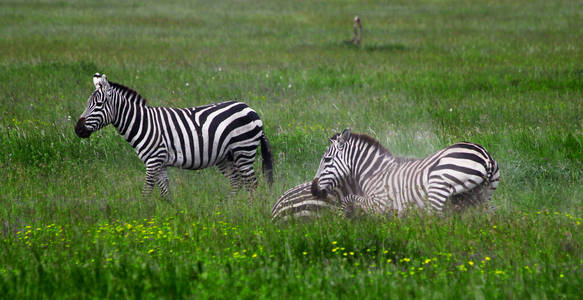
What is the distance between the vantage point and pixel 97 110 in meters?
7.88

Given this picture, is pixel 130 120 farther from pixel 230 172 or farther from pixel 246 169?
pixel 246 169

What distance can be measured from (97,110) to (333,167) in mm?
3373

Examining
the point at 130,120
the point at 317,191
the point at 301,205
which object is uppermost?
the point at 130,120

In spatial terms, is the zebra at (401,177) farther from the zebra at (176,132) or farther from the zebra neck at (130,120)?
the zebra neck at (130,120)

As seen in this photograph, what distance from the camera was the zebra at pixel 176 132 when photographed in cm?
796

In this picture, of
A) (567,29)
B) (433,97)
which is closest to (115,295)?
(433,97)

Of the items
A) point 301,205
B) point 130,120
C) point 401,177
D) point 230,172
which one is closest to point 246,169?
point 230,172

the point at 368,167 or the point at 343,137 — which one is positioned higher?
the point at 343,137

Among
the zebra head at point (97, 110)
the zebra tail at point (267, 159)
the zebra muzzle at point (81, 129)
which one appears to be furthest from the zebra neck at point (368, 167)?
the zebra muzzle at point (81, 129)

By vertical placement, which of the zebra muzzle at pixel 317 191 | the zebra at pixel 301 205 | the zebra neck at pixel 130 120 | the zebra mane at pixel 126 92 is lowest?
the zebra at pixel 301 205

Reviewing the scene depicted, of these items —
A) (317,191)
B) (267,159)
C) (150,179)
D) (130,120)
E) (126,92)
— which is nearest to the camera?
(317,191)

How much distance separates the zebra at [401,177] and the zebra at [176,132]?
5.89 ft

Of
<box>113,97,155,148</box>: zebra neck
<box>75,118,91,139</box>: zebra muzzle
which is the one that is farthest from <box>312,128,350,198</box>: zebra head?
<box>75,118,91,139</box>: zebra muzzle

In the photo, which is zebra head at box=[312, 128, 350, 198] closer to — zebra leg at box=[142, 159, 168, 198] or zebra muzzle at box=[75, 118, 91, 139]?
zebra leg at box=[142, 159, 168, 198]
